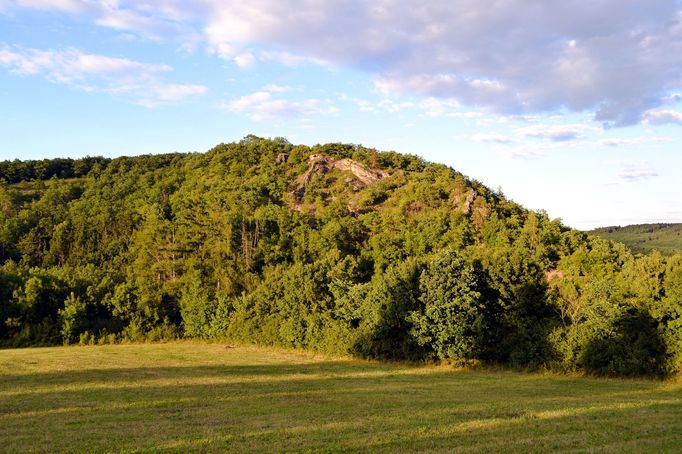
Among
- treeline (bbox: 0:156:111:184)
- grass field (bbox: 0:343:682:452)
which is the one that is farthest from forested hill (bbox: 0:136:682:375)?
treeline (bbox: 0:156:111:184)

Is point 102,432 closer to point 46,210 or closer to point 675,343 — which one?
point 675,343

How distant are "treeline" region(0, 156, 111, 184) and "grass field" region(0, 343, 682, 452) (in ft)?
362

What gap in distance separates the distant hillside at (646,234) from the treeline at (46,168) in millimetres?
122895

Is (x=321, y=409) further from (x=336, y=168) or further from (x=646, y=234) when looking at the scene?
(x=646, y=234)

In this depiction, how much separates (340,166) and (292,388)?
7942 cm

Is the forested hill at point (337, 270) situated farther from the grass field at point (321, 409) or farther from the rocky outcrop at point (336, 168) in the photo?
the grass field at point (321, 409)

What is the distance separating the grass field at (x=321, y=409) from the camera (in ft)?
40.3

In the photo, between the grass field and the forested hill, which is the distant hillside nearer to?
the forested hill

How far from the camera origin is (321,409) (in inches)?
679

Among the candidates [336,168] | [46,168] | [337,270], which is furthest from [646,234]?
[46,168]

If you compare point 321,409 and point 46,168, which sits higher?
point 46,168

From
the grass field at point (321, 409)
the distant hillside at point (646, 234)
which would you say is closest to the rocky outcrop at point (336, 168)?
the distant hillside at point (646, 234)

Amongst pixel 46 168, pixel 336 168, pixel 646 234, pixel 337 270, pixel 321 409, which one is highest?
pixel 46 168

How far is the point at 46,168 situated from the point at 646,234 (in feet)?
505
